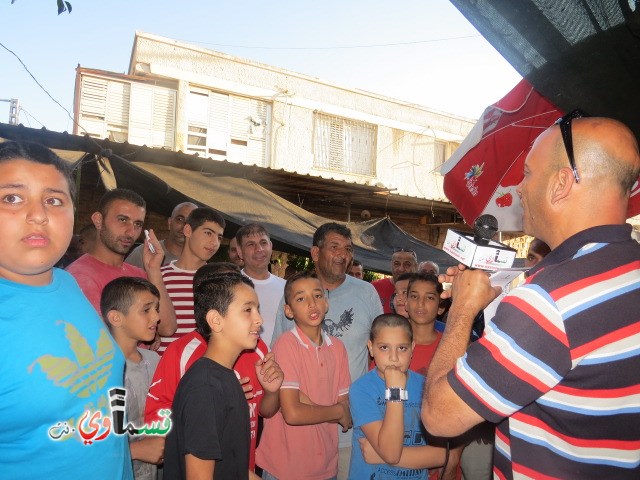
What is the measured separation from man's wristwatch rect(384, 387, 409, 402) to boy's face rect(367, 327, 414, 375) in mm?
231

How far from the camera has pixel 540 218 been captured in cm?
130

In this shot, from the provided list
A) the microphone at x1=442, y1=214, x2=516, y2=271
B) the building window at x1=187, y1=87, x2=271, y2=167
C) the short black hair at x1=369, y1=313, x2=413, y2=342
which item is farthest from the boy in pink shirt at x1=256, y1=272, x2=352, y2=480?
the building window at x1=187, y1=87, x2=271, y2=167

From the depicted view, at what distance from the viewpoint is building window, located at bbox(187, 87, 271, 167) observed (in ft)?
39.1

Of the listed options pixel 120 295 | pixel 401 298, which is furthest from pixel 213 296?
pixel 401 298

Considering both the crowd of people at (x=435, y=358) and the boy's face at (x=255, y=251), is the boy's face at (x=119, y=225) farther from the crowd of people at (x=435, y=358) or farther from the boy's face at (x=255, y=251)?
the crowd of people at (x=435, y=358)

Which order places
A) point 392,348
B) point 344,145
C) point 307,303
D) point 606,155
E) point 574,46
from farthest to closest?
point 344,145, point 307,303, point 392,348, point 574,46, point 606,155

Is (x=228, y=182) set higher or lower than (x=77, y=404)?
higher

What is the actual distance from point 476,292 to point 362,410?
4.04 feet

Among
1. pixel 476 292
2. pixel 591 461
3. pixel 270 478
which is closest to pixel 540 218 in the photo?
pixel 476 292

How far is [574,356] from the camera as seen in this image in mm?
1085

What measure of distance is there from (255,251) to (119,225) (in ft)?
3.50

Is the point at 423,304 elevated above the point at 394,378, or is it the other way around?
the point at 423,304

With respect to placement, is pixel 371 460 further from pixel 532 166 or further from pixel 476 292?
pixel 532 166

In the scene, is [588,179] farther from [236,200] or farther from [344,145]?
[344,145]
